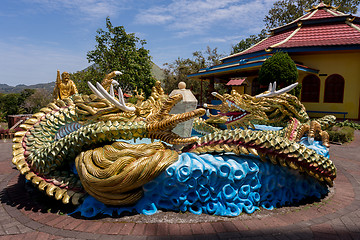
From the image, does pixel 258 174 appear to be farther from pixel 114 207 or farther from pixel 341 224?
pixel 114 207

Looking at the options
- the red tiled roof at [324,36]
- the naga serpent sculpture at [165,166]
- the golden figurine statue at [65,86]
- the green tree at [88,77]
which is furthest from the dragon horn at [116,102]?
the red tiled roof at [324,36]

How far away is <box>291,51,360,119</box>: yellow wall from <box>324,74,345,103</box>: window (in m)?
0.17

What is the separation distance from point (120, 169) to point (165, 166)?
0.53 meters

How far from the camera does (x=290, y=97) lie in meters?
4.94

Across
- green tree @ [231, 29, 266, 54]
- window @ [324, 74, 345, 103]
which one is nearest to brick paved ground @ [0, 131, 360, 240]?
window @ [324, 74, 345, 103]

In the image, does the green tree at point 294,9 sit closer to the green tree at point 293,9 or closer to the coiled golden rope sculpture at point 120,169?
the green tree at point 293,9

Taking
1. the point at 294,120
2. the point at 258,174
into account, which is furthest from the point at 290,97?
the point at 258,174

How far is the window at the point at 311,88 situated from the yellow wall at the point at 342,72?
20 centimetres

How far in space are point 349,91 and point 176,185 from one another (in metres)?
14.3

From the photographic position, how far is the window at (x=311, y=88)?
14.0m

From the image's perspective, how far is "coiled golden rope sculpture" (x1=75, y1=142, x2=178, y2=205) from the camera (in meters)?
2.80

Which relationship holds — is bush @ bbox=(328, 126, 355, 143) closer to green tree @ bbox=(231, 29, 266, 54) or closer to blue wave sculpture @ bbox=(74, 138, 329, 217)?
blue wave sculpture @ bbox=(74, 138, 329, 217)

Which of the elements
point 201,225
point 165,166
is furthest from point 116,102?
point 201,225

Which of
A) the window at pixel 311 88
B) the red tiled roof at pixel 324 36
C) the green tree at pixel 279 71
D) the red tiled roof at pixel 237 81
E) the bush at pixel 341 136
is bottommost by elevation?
the bush at pixel 341 136
